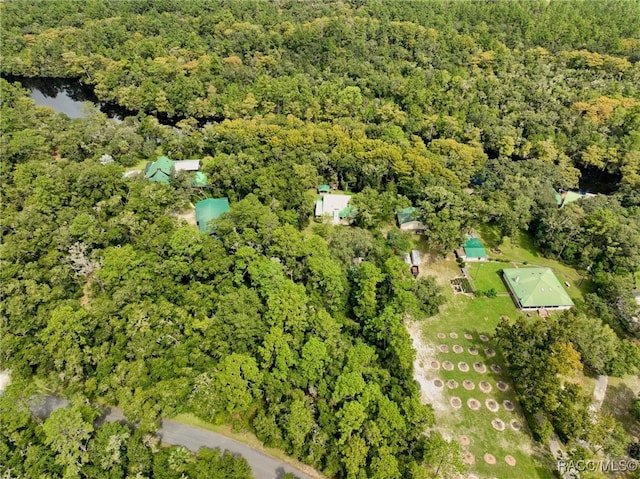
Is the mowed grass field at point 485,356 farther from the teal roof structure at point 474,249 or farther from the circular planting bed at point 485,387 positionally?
the teal roof structure at point 474,249

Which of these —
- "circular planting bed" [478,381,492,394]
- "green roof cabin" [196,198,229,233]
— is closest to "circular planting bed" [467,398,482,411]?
"circular planting bed" [478,381,492,394]

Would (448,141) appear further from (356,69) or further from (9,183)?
(9,183)

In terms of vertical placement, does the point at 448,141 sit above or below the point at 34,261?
above

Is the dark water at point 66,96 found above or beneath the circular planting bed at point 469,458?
beneath

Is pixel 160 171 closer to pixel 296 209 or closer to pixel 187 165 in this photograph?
pixel 187 165

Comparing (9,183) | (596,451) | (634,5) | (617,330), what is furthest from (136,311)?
(634,5)

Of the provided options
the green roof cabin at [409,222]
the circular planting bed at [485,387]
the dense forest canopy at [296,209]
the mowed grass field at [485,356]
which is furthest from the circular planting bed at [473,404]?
the green roof cabin at [409,222]
